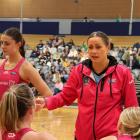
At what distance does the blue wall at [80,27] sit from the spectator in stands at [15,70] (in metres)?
14.8

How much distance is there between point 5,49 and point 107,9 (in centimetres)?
1705

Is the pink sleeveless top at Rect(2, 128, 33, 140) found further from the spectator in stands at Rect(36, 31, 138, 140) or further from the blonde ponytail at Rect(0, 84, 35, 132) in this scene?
the spectator in stands at Rect(36, 31, 138, 140)

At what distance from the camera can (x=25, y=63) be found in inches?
145

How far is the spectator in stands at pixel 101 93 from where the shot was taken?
10.3 feet

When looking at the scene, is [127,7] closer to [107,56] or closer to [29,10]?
Result: [29,10]

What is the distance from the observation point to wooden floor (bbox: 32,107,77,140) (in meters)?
7.89

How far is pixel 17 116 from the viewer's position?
→ 7.51 ft

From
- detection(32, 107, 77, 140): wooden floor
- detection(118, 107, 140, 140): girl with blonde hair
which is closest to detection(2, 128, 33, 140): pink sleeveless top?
detection(118, 107, 140, 140): girl with blonde hair

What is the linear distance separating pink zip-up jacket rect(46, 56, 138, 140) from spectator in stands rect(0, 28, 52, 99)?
0.56 metres

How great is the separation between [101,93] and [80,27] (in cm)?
1620

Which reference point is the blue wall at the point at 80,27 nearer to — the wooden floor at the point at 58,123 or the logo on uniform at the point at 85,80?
the wooden floor at the point at 58,123

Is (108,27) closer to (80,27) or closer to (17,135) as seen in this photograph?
(80,27)

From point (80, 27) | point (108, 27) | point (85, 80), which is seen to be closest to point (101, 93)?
point (85, 80)

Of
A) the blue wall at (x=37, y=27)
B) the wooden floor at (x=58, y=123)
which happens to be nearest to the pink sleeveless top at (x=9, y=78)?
the wooden floor at (x=58, y=123)
